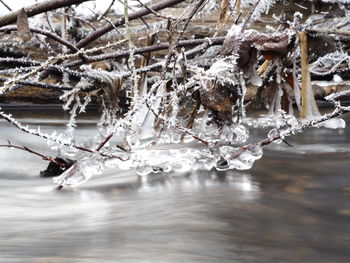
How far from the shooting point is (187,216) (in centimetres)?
178

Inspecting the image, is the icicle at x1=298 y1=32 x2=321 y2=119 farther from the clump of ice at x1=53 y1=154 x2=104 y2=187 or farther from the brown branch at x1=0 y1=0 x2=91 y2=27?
the brown branch at x1=0 y1=0 x2=91 y2=27

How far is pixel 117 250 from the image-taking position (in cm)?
147

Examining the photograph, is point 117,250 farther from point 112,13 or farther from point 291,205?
point 112,13

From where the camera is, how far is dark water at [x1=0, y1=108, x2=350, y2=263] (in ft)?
4.83

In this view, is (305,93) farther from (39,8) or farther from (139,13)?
(39,8)

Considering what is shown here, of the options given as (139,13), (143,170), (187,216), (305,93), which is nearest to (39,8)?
(187,216)

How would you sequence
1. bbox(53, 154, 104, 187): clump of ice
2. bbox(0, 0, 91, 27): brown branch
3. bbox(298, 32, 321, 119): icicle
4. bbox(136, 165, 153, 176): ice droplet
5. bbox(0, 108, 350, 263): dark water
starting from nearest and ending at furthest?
bbox(0, 108, 350, 263): dark water
bbox(0, 0, 91, 27): brown branch
bbox(53, 154, 104, 187): clump of ice
bbox(136, 165, 153, 176): ice droplet
bbox(298, 32, 321, 119): icicle

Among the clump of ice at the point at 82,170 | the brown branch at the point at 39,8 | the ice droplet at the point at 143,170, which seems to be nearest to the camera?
the brown branch at the point at 39,8

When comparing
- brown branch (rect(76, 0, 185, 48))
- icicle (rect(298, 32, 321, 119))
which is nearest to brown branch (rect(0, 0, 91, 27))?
brown branch (rect(76, 0, 185, 48))

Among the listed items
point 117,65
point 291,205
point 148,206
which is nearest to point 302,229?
point 291,205

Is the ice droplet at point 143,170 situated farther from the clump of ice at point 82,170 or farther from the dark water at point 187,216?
the clump of ice at point 82,170

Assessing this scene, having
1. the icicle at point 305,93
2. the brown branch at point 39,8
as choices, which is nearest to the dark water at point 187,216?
the icicle at point 305,93

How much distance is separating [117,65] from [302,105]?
136 centimetres

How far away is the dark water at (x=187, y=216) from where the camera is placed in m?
1.47
